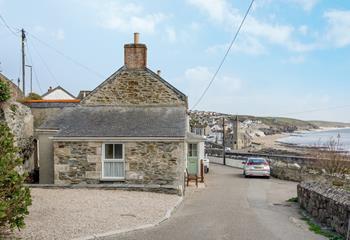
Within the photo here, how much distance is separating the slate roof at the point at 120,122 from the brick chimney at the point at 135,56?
2669 millimetres

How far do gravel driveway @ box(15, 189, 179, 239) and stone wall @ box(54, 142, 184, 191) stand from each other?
200 centimetres

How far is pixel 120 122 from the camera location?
2222 cm

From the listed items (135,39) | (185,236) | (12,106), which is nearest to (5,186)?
(185,236)

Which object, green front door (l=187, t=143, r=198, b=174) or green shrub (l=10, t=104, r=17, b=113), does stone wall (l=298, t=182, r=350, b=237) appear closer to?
Result: green front door (l=187, t=143, r=198, b=174)

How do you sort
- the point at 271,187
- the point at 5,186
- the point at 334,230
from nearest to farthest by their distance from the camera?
the point at 5,186 → the point at 334,230 → the point at 271,187

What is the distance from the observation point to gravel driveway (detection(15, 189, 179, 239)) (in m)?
10.5

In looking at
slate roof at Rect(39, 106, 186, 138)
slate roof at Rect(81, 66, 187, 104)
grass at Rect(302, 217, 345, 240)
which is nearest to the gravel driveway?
slate roof at Rect(39, 106, 186, 138)

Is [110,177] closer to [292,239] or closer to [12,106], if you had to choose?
[12,106]

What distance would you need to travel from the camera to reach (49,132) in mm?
22453

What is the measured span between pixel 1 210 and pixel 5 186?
4.30ft

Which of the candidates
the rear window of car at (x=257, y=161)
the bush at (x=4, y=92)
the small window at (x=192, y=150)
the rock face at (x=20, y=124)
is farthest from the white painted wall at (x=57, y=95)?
the bush at (x=4, y=92)

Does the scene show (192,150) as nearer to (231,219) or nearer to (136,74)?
(136,74)

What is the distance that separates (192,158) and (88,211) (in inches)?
619

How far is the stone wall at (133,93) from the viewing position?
24.8m
